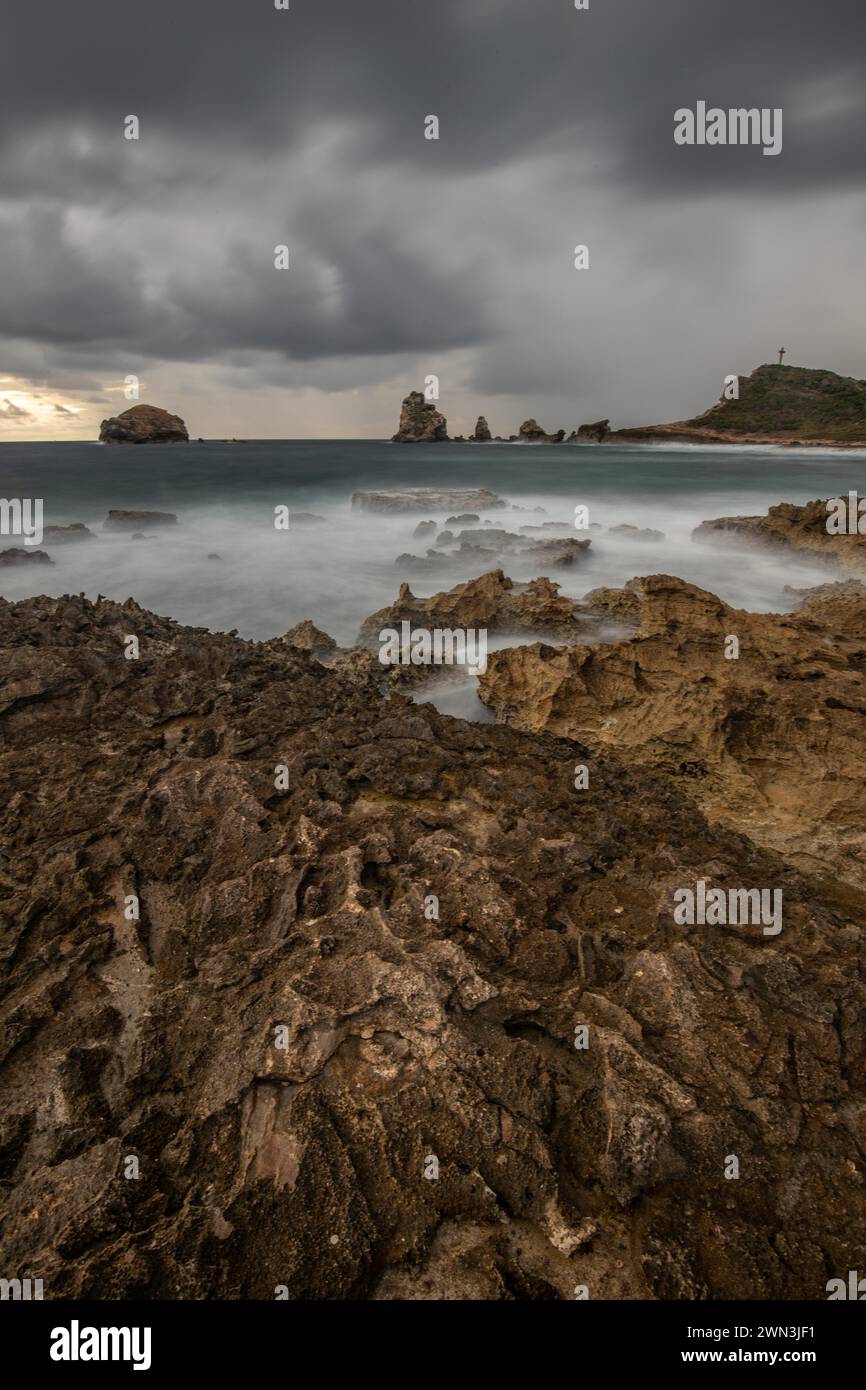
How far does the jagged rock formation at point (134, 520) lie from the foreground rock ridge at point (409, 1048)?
2600cm

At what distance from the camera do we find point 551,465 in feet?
219

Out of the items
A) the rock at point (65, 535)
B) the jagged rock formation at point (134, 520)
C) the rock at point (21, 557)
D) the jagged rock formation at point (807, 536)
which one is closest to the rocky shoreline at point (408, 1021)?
the jagged rock formation at point (807, 536)

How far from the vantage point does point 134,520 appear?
1101 inches

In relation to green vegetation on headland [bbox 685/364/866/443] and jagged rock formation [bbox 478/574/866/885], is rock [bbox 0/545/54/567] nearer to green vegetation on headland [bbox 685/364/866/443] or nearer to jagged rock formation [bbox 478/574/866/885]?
jagged rock formation [bbox 478/574/866/885]

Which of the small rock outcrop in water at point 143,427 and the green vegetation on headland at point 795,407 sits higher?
the small rock outcrop in water at point 143,427

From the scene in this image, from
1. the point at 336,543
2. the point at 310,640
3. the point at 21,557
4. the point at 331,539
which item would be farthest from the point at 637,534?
the point at 21,557

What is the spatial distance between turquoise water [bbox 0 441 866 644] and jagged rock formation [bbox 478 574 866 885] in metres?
6.56

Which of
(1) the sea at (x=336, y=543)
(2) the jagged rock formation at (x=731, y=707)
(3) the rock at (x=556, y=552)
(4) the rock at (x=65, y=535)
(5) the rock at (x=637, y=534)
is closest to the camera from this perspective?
(2) the jagged rock formation at (x=731, y=707)

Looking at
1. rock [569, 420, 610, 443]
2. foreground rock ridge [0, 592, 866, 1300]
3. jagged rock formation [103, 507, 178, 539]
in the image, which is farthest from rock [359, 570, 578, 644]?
rock [569, 420, 610, 443]

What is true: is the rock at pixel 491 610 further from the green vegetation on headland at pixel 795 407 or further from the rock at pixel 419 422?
the rock at pixel 419 422

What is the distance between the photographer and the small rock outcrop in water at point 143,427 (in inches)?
5320

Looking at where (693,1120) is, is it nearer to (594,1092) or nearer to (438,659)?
(594,1092)

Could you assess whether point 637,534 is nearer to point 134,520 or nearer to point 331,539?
point 331,539
